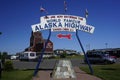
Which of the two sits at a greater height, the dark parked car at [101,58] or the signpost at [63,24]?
the signpost at [63,24]

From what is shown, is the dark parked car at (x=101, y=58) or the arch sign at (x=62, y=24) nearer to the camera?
the arch sign at (x=62, y=24)

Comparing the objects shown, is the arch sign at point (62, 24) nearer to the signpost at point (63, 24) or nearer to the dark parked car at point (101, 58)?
the signpost at point (63, 24)

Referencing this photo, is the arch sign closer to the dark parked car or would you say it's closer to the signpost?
the signpost

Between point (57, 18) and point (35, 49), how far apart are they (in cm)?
8230

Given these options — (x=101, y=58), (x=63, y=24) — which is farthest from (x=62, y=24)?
(x=101, y=58)

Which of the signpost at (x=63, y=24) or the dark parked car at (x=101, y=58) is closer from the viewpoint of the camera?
the signpost at (x=63, y=24)

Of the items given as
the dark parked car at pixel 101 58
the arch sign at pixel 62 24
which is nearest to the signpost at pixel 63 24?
the arch sign at pixel 62 24

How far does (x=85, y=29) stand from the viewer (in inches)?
866

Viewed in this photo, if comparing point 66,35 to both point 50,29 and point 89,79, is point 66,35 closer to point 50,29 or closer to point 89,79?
point 50,29

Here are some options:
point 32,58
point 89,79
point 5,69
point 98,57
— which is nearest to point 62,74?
point 89,79

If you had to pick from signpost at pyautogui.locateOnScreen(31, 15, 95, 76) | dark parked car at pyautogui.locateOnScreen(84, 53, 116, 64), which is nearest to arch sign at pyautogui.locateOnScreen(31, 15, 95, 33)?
signpost at pyautogui.locateOnScreen(31, 15, 95, 76)

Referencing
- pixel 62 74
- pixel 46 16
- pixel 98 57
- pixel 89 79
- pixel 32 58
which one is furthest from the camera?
pixel 32 58

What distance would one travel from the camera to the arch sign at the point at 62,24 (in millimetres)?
21156

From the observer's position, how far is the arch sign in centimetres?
2116
